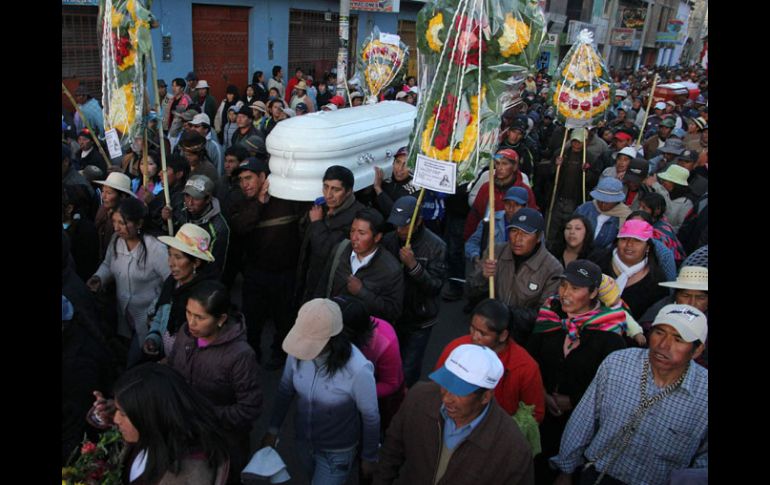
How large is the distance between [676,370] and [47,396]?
2446 millimetres

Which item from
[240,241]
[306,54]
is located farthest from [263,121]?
[306,54]

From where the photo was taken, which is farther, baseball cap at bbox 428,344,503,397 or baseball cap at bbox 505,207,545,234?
baseball cap at bbox 505,207,545,234

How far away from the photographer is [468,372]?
7.54 feet

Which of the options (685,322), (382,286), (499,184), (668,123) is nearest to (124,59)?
(382,286)

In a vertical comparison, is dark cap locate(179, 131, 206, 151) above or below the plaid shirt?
above

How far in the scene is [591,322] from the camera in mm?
3191

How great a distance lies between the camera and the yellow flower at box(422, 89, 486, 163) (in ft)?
11.3

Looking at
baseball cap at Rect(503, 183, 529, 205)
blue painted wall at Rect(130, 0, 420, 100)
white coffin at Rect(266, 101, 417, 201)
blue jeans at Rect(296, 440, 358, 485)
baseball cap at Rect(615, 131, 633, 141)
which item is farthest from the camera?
blue painted wall at Rect(130, 0, 420, 100)

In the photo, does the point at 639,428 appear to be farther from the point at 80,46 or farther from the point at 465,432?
the point at 80,46

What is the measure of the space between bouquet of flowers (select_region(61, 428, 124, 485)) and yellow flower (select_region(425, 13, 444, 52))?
2.56 metres

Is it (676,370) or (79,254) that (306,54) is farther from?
(676,370)

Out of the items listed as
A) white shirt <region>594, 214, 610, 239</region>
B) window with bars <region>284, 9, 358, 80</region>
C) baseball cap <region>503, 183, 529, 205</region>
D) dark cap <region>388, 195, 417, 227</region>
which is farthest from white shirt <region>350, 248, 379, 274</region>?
window with bars <region>284, 9, 358, 80</region>

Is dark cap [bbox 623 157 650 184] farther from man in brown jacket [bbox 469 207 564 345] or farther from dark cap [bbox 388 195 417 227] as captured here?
dark cap [bbox 388 195 417 227]
